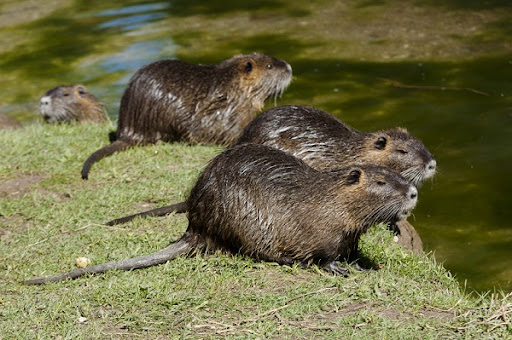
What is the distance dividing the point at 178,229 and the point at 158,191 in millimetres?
804

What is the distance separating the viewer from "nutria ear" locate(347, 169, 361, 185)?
4.23 meters

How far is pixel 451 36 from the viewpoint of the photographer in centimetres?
995

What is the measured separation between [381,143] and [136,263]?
176cm

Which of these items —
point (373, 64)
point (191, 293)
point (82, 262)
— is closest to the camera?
point (191, 293)

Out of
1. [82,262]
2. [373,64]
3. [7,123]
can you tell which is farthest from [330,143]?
[373,64]

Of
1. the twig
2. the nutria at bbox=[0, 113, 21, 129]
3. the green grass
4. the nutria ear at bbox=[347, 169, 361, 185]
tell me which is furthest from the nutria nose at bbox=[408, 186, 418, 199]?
the nutria at bbox=[0, 113, 21, 129]

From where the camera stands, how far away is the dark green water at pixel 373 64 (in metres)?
6.08

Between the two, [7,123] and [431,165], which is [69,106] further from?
[431,165]

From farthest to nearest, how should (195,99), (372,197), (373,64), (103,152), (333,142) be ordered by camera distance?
(373,64)
(195,99)
(103,152)
(333,142)
(372,197)

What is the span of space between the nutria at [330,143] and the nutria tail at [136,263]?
77cm

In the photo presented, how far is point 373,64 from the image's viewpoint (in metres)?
9.41

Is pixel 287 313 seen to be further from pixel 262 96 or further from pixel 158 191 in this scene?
pixel 262 96

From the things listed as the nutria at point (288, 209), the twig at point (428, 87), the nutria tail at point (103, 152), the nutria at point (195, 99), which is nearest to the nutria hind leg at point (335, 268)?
the nutria at point (288, 209)

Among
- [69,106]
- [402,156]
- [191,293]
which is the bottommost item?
[69,106]
